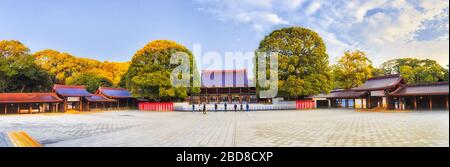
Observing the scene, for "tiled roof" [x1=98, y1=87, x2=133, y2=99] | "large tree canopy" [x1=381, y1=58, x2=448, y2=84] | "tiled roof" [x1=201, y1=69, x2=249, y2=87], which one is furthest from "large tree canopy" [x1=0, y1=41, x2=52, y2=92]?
"large tree canopy" [x1=381, y1=58, x2=448, y2=84]

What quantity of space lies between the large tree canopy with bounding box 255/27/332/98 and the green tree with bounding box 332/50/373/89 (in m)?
4.86

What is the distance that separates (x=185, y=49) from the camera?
108 feet

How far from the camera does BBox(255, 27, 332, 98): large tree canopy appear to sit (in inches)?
1153

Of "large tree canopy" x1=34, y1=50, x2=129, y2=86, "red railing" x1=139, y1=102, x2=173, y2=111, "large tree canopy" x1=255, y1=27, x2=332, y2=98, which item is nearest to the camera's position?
"large tree canopy" x1=255, y1=27, x2=332, y2=98

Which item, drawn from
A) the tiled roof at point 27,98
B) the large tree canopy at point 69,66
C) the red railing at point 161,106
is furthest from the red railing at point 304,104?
the large tree canopy at point 69,66

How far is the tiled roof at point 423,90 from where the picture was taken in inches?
886

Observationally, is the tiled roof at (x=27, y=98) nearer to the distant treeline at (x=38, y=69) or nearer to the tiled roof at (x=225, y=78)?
the distant treeline at (x=38, y=69)

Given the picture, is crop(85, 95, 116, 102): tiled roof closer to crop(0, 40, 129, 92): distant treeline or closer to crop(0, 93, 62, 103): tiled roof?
crop(0, 93, 62, 103): tiled roof

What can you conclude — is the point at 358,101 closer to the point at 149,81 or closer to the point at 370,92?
the point at 370,92

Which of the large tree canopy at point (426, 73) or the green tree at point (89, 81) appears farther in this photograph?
the green tree at point (89, 81)

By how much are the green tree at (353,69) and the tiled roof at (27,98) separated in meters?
36.2

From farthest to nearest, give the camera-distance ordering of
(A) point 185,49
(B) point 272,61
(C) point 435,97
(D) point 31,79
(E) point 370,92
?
(D) point 31,79
(A) point 185,49
(B) point 272,61
(E) point 370,92
(C) point 435,97
